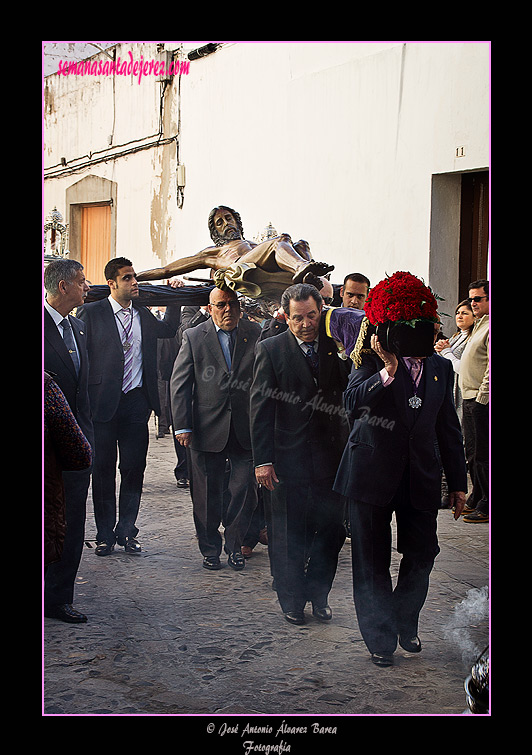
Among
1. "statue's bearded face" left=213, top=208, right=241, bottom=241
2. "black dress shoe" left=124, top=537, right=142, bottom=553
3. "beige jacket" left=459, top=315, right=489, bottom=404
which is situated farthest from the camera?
"black dress shoe" left=124, top=537, right=142, bottom=553

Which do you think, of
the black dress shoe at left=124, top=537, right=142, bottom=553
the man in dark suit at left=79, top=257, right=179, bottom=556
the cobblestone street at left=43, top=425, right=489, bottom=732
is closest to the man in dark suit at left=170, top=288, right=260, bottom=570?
the man in dark suit at left=79, top=257, right=179, bottom=556

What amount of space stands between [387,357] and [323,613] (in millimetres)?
1210

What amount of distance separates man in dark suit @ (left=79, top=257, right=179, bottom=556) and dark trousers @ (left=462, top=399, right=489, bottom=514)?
1.48 m

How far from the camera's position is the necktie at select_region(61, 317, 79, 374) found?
13.1 feet

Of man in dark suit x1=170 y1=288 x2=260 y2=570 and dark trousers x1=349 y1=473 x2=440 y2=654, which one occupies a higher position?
man in dark suit x1=170 y1=288 x2=260 y2=570

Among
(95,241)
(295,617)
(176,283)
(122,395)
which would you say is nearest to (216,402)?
(122,395)

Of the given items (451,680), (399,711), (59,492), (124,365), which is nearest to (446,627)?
(451,680)

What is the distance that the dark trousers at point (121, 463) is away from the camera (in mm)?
4441

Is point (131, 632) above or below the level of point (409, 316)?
below

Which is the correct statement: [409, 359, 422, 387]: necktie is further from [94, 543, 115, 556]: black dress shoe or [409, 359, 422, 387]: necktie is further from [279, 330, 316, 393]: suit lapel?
[94, 543, 115, 556]: black dress shoe

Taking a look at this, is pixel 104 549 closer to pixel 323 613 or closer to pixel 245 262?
pixel 323 613
